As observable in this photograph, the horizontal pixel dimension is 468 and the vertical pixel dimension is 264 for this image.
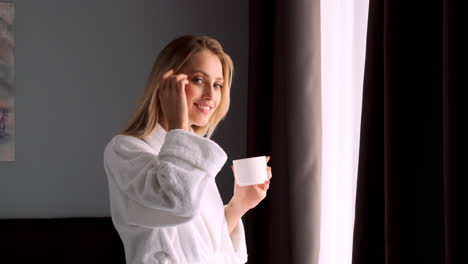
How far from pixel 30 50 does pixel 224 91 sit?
6.52ft

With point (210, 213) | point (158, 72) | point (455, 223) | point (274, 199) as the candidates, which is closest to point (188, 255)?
point (210, 213)

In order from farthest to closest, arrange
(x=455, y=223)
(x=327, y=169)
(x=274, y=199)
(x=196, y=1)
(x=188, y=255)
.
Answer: (x=196, y=1), (x=274, y=199), (x=327, y=169), (x=188, y=255), (x=455, y=223)

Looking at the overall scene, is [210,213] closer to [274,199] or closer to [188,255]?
[188,255]

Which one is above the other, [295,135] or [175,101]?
[175,101]

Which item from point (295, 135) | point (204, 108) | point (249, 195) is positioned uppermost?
point (204, 108)

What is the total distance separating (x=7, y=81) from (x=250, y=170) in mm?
2172

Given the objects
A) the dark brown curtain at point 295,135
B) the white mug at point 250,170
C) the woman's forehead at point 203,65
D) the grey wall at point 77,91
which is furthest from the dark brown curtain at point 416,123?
the grey wall at point 77,91

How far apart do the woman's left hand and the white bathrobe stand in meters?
0.14

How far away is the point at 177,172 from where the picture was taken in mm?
1025

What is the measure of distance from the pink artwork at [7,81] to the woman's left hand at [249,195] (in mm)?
1989

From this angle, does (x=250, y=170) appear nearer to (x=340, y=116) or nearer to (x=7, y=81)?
(x=340, y=116)

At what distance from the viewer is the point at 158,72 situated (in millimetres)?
1257

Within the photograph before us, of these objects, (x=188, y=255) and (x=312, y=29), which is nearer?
(x=188, y=255)

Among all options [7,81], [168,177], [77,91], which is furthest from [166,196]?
[7,81]
